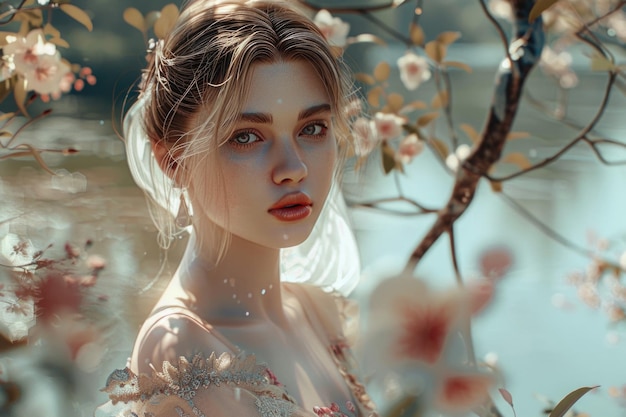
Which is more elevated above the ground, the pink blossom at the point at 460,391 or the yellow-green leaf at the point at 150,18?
the yellow-green leaf at the point at 150,18

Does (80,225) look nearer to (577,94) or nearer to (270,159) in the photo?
(270,159)

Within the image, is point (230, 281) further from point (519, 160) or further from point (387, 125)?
point (519, 160)

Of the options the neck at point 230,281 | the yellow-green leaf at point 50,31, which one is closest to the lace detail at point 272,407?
the neck at point 230,281

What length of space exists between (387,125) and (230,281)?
2.29 feet

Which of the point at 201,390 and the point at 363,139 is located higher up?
the point at 363,139

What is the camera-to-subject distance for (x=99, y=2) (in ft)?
4.56

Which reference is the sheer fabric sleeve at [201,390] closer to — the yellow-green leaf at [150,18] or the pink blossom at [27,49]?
the pink blossom at [27,49]

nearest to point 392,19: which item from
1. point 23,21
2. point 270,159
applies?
point 23,21

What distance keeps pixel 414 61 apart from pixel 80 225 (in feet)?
2.76

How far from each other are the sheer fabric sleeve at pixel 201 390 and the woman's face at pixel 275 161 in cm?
16

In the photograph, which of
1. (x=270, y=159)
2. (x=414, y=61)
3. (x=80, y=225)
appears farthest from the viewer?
(x=414, y=61)

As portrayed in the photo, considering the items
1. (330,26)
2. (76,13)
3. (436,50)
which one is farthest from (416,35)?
(76,13)

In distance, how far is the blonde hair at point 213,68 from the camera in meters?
0.85

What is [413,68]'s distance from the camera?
1.70 meters
